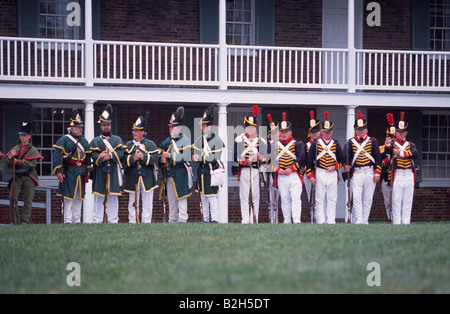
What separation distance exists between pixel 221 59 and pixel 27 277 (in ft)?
29.0

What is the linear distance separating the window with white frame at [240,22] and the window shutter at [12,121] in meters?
5.24

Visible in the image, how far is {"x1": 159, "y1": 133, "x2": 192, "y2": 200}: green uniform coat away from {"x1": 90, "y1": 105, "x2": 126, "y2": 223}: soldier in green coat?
90cm

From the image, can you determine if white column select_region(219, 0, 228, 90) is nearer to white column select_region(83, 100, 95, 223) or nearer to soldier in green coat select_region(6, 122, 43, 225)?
white column select_region(83, 100, 95, 223)

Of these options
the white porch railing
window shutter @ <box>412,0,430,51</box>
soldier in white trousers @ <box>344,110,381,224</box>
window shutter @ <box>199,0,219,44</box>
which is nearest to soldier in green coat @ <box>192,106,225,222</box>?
the white porch railing

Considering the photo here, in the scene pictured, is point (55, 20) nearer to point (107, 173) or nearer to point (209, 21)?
point (209, 21)

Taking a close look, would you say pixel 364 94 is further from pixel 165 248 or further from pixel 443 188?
pixel 165 248

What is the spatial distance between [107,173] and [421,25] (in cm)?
931

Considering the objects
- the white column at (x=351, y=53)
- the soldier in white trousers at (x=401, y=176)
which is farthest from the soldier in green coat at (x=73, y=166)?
the white column at (x=351, y=53)

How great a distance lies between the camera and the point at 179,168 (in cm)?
1245

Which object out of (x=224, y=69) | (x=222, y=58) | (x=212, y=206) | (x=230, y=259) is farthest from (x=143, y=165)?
(x=230, y=259)

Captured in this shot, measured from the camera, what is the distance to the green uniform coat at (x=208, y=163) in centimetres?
1258

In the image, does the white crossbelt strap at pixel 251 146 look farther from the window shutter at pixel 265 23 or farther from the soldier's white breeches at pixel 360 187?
the window shutter at pixel 265 23
